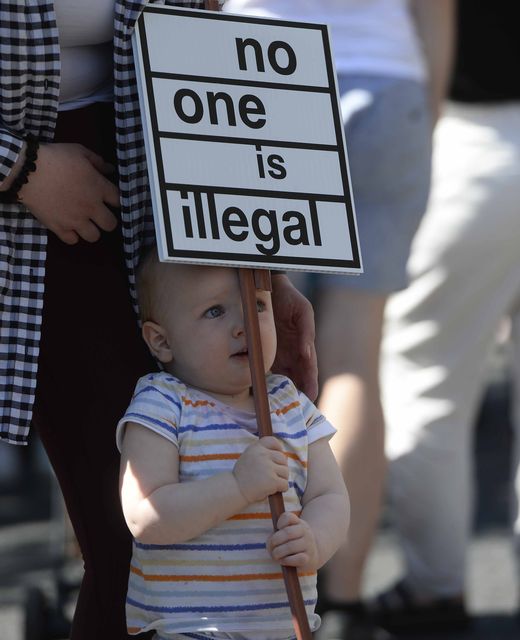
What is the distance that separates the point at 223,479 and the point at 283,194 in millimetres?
455

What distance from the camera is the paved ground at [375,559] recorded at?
4738 millimetres

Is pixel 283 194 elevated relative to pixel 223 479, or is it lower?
elevated

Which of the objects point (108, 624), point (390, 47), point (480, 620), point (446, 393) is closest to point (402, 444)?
point (446, 393)

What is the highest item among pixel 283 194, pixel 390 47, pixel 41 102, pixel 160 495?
pixel 390 47

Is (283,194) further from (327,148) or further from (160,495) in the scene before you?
(160,495)

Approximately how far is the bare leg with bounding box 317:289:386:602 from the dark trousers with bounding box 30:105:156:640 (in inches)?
51.3

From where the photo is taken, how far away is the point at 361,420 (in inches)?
162

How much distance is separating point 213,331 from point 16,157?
0.41 metres

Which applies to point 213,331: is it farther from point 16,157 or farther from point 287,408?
point 16,157

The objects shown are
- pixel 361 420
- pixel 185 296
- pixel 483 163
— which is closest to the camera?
pixel 185 296

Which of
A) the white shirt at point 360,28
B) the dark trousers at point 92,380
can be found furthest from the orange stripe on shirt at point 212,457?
the white shirt at point 360,28

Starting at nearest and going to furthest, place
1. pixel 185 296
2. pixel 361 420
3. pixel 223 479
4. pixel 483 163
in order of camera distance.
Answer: pixel 223 479 < pixel 185 296 < pixel 361 420 < pixel 483 163

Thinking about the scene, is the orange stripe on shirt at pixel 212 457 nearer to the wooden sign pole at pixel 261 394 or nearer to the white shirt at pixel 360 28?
the wooden sign pole at pixel 261 394

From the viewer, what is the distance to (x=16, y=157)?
2656mm
